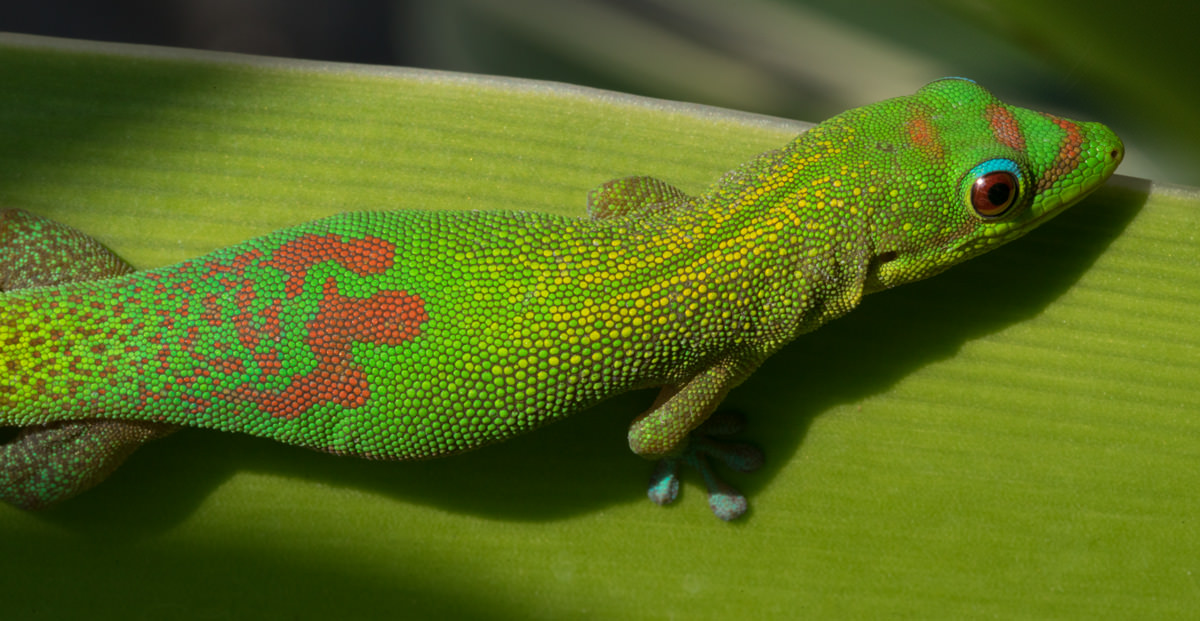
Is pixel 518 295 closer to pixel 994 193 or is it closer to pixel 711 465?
pixel 711 465

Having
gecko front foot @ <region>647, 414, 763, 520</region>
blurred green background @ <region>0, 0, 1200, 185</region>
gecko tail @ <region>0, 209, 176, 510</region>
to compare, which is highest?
blurred green background @ <region>0, 0, 1200, 185</region>

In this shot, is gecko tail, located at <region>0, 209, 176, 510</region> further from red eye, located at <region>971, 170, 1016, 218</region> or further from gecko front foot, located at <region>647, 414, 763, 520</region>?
red eye, located at <region>971, 170, 1016, 218</region>

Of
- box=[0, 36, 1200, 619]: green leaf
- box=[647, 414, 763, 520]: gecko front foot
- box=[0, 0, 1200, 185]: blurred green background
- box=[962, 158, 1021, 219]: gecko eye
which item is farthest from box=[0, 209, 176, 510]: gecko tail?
box=[962, 158, 1021, 219]: gecko eye

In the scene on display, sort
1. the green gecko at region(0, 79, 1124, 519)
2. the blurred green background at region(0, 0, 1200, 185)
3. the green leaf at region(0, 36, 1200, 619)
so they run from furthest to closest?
the green leaf at region(0, 36, 1200, 619), the blurred green background at region(0, 0, 1200, 185), the green gecko at region(0, 79, 1124, 519)

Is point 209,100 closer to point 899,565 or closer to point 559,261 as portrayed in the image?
point 559,261

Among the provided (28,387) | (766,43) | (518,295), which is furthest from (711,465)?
(28,387)

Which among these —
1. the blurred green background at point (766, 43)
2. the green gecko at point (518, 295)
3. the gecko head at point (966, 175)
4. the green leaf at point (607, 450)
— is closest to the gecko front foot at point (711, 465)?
the green leaf at point (607, 450)

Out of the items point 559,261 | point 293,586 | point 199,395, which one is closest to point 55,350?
point 199,395

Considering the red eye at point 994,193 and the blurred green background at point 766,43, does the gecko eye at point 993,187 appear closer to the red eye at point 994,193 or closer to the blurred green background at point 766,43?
the red eye at point 994,193
